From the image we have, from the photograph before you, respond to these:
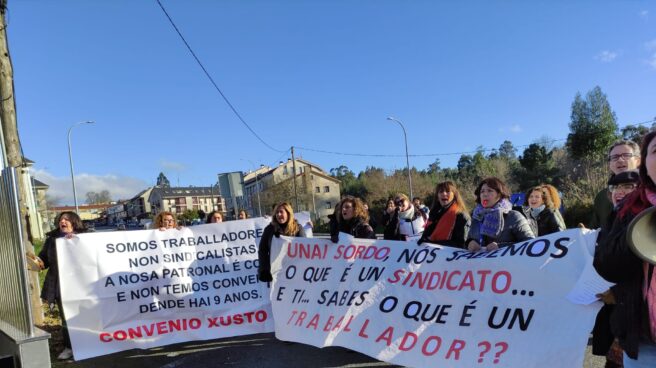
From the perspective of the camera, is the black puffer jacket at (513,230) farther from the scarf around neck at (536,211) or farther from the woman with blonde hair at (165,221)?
the woman with blonde hair at (165,221)

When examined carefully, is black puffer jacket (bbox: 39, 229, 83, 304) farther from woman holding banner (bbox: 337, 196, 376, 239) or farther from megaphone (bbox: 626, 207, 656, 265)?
megaphone (bbox: 626, 207, 656, 265)

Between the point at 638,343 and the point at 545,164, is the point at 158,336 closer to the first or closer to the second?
the point at 638,343

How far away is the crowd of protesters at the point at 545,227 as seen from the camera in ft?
5.30

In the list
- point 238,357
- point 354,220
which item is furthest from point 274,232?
point 238,357

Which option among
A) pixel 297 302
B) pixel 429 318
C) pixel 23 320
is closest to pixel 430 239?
pixel 429 318

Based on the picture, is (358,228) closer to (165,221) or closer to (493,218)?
(493,218)

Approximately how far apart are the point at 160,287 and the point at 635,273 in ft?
14.7

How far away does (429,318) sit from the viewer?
3311mm

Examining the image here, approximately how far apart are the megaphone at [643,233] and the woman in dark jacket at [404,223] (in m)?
4.91

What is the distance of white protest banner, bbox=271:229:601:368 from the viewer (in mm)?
2734

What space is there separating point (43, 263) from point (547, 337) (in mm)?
4865

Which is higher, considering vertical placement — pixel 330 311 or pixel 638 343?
pixel 638 343

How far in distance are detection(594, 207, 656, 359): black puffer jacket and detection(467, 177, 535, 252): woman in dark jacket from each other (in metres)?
1.79

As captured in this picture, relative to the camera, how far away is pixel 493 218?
3934mm
